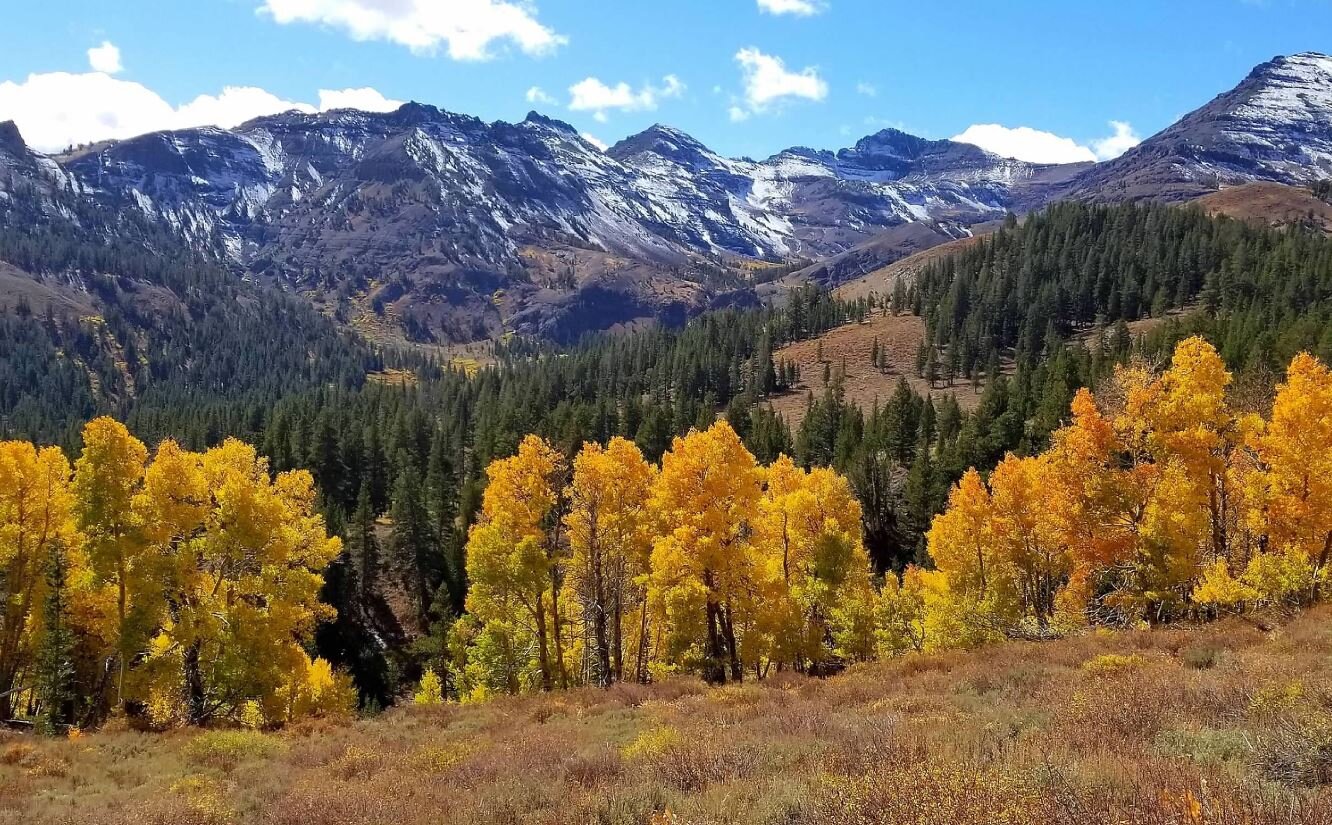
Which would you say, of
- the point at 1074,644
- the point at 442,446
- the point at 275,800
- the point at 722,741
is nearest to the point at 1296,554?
the point at 1074,644

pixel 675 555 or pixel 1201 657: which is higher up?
pixel 675 555

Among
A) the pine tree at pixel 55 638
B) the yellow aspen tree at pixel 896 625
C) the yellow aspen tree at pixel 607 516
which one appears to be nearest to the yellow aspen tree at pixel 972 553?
the yellow aspen tree at pixel 896 625

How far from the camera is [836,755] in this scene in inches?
431

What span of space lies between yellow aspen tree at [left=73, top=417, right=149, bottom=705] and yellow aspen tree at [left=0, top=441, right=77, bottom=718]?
3.14 metres

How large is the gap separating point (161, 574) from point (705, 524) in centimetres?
1910

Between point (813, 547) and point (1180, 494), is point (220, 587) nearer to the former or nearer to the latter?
point (813, 547)

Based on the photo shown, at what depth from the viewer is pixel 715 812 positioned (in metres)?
8.89

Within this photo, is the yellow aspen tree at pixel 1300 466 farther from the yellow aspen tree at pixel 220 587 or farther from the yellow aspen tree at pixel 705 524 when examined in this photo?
the yellow aspen tree at pixel 220 587

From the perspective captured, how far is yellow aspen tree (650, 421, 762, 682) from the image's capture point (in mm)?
27344

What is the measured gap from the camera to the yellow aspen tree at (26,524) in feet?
87.2

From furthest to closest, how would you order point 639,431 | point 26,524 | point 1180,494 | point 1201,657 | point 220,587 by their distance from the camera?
point 639,431 < point 26,524 < point 220,587 < point 1180,494 < point 1201,657

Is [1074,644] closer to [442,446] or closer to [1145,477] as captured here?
[1145,477]

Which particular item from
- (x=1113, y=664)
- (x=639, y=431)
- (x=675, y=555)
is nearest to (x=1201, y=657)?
(x=1113, y=664)

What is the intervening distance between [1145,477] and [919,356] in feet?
471
